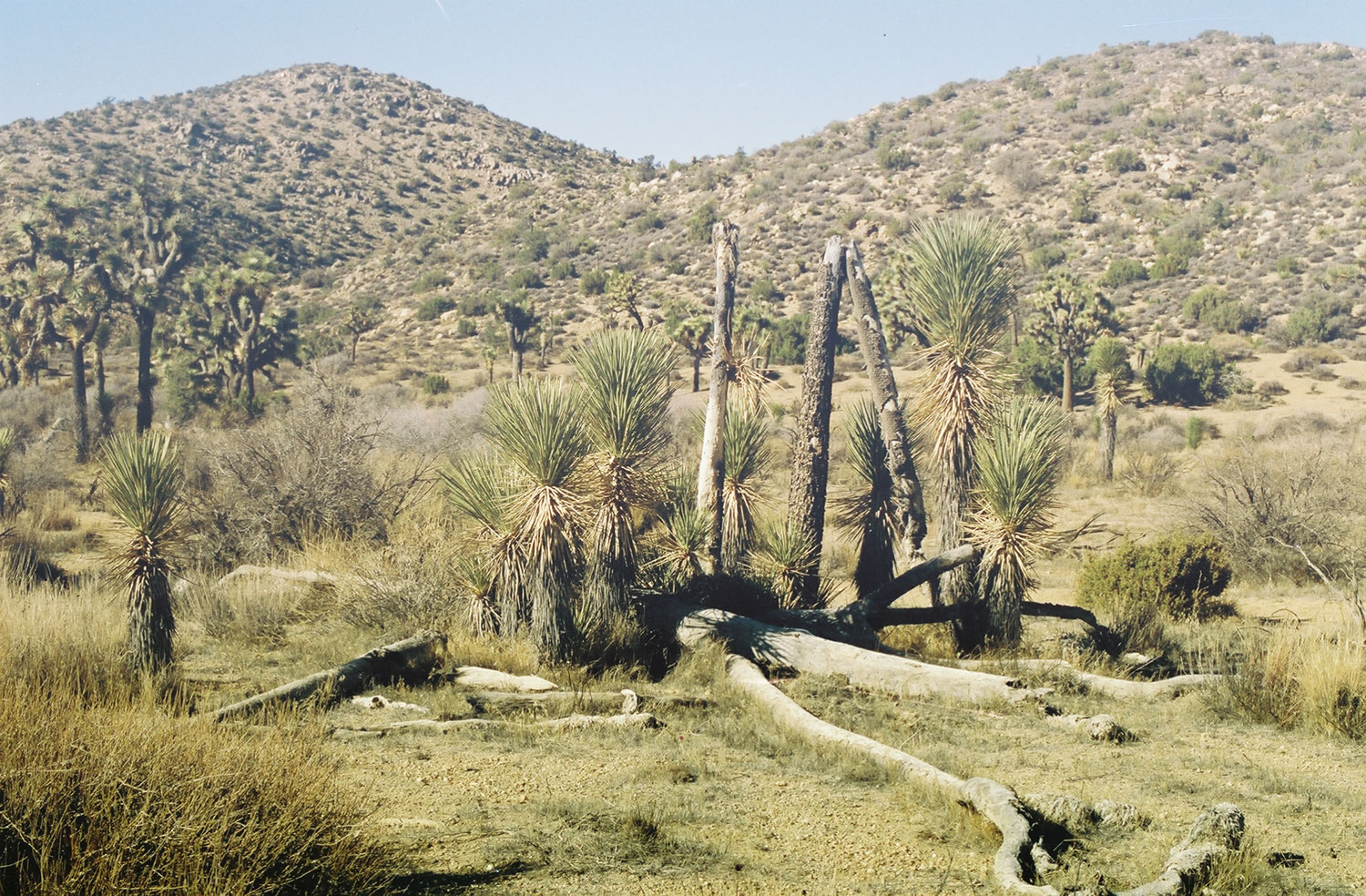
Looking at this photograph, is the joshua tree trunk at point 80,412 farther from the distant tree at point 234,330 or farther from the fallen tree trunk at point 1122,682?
the fallen tree trunk at point 1122,682

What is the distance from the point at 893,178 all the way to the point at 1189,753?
5251cm

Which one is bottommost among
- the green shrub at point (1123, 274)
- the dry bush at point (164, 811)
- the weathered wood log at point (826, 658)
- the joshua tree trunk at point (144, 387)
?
the weathered wood log at point (826, 658)

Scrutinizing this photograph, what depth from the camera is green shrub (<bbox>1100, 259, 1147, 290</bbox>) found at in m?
44.2

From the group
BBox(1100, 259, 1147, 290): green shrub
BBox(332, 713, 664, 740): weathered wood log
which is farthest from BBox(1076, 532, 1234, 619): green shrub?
BBox(1100, 259, 1147, 290): green shrub

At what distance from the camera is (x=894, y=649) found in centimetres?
1108

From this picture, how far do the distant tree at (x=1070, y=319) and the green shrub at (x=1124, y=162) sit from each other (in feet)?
78.5

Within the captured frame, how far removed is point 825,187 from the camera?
186 feet

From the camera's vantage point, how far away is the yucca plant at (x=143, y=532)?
8.71 meters

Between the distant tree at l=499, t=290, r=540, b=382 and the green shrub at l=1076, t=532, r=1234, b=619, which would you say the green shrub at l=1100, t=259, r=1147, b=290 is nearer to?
the distant tree at l=499, t=290, r=540, b=382

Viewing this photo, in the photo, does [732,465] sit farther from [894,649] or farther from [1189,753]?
[1189,753]

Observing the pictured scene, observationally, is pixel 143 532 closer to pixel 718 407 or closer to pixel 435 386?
pixel 718 407

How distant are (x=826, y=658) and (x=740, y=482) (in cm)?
280

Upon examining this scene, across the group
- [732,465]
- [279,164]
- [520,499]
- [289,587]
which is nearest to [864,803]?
[520,499]

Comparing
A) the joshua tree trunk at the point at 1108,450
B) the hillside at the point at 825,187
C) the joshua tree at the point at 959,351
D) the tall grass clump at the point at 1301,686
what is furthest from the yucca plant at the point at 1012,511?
the hillside at the point at 825,187
